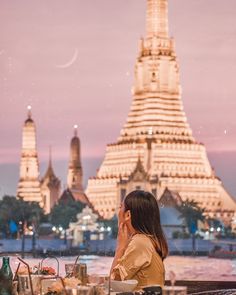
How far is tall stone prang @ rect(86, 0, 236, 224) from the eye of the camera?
36.7 meters

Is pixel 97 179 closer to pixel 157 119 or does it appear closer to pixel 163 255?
pixel 157 119

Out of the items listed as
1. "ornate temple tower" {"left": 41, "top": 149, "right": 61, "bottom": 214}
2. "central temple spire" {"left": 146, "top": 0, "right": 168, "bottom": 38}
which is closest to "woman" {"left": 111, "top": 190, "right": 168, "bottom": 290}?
"central temple spire" {"left": 146, "top": 0, "right": 168, "bottom": 38}

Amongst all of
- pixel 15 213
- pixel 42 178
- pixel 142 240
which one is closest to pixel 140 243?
pixel 142 240

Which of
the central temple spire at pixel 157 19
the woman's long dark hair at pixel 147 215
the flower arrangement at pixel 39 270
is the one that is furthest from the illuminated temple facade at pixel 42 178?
the woman's long dark hair at pixel 147 215

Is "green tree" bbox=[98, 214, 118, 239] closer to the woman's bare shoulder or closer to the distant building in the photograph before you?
the distant building

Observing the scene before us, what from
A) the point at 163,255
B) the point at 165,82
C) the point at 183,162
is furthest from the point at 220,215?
the point at 163,255

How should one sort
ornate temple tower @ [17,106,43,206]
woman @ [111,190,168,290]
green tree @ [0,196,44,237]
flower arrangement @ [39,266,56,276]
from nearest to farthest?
woman @ [111,190,168,290]
flower arrangement @ [39,266,56,276]
green tree @ [0,196,44,237]
ornate temple tower @ [17,106,43,206]

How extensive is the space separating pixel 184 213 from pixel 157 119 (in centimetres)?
418

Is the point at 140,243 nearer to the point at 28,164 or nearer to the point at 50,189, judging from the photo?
the point at 28,164

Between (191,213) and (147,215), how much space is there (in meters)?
32.6

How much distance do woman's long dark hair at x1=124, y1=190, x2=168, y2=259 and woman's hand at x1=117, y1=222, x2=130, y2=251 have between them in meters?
0.06

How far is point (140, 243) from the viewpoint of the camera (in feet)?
10.0

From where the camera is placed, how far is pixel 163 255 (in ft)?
10.1

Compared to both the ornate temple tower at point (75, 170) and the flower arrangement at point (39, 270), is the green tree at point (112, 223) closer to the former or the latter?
the ornate temple tower at point (75, 170)
